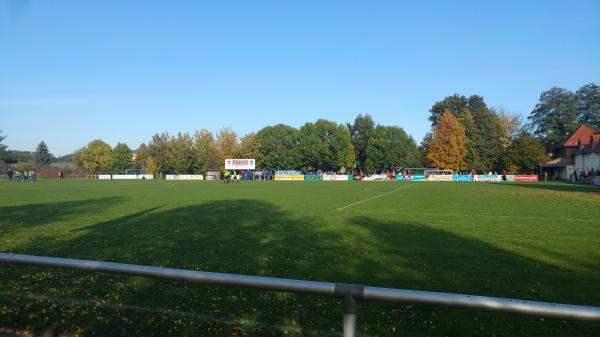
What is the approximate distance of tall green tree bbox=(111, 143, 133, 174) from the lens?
398 feet

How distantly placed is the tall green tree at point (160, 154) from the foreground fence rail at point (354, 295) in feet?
353

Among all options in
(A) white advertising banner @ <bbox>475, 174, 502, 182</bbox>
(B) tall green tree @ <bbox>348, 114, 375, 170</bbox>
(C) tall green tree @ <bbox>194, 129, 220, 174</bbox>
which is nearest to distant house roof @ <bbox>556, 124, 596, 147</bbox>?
(A) white advertising banner @ <bbox>475, 174, 502, 182</bbox>

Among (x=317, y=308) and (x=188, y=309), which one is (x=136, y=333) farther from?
(x=317, y=308)

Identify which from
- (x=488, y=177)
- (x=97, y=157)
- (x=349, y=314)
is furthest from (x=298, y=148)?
(x=349, y=314)

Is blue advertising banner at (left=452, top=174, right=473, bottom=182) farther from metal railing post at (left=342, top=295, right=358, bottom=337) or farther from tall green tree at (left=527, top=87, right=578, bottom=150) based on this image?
metal railing post at (left=342, top=295, right=358, bottom=337)

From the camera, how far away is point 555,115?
9412 centimetres

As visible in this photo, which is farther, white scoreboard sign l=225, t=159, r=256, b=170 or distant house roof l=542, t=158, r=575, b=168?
white scoreboard sign l=225, t=159, r=256, b=170

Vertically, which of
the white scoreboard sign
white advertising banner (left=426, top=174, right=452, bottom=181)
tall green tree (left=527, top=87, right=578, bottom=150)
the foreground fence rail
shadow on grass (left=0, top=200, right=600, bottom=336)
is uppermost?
tall green tree (left=527, top=87, right=578, bottom=150)

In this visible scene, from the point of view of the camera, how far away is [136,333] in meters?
4.90

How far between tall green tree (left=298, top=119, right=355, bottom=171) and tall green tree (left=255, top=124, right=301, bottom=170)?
188 centimetres

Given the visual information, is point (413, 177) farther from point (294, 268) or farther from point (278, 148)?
point (294, 268)

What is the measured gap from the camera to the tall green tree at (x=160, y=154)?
107062 mm

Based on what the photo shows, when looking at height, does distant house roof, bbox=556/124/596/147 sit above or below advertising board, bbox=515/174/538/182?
above

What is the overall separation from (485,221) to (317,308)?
11.8 m
